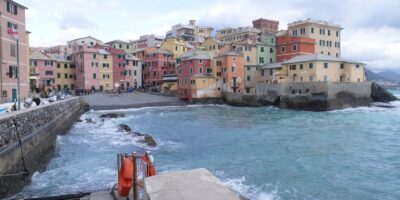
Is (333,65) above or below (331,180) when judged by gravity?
above

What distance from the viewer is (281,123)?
35.9 meters

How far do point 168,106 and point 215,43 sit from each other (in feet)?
90.7

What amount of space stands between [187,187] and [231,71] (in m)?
58.8

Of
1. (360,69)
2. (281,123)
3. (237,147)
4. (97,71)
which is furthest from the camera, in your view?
(97,71)

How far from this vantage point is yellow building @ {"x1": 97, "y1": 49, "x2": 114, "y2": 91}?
247ft

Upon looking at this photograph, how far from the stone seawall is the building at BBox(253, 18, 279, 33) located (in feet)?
276

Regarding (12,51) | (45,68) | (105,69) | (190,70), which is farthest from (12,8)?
(105,69)

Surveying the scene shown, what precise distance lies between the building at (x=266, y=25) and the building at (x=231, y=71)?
38.7 m

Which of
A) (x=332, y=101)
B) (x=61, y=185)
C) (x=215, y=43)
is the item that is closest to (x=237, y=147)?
(x=61, y=185)

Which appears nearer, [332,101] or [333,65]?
[332,101]

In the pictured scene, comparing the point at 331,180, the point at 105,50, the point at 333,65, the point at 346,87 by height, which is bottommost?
the point at 331,180

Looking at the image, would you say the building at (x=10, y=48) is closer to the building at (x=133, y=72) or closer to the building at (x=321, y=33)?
the building at (x=133, y=72)

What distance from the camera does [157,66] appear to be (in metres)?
83.4

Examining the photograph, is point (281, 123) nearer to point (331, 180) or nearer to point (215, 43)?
point (331, 180)
